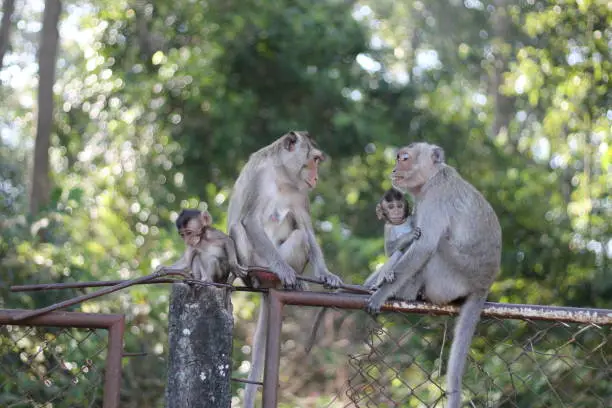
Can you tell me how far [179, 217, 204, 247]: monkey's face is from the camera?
3447 mm

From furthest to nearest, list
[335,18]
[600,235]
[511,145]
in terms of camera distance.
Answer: [511,145] → [335,18] → [600,235]

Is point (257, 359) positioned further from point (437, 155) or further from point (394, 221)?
point (437, 155)

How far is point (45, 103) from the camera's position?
8836 mm

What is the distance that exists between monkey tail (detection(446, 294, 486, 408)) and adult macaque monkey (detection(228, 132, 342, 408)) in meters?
0.97

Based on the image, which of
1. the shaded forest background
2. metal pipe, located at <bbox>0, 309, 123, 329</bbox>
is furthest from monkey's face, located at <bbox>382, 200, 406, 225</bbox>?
the shaded forest background

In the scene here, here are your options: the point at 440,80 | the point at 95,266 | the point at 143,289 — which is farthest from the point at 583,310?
the point at 440,80

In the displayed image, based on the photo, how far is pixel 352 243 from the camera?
26.3 ft

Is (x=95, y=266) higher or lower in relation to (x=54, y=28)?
lower

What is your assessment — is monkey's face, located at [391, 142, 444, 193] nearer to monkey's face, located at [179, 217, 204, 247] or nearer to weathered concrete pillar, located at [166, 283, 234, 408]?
monkey's face, located at [179, 217, 204, 247]

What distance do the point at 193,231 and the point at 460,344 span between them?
43.2 inches

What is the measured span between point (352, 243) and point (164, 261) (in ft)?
6.71

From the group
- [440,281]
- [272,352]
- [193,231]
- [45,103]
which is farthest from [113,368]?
[45,103]

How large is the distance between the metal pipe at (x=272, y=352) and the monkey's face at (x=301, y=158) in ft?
6.56

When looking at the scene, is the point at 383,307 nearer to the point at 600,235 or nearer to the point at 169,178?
the point at 600,235
